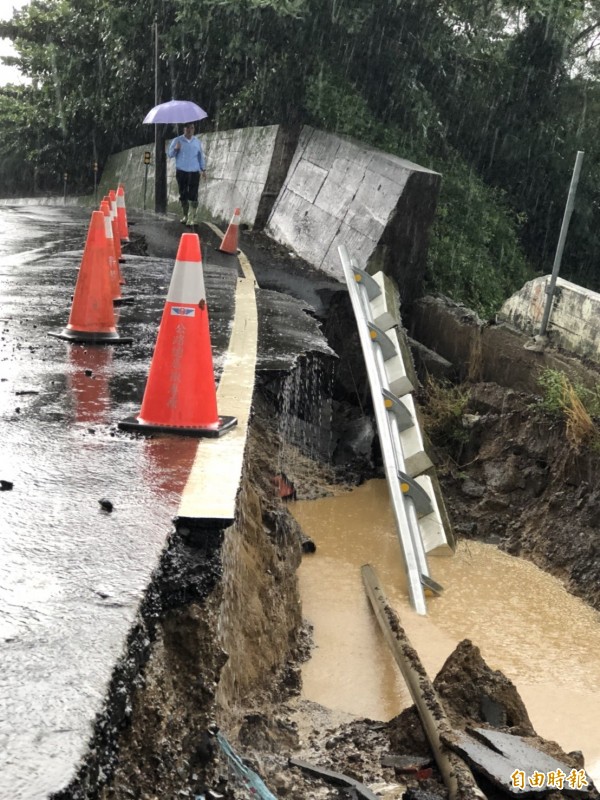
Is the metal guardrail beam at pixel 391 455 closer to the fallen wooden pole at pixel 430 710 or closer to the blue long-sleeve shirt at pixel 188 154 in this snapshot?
the fallen wooden pole at pixel 430 710

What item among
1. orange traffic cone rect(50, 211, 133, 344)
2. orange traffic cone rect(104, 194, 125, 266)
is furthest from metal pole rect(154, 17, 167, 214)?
orange traffic cone rect(50, 211, 133, 344)

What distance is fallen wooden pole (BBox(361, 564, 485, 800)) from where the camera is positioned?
4129 mm

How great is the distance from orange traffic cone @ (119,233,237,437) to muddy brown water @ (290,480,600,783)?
1997 millimetres

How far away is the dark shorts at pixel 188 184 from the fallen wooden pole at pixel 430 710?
12644 mm

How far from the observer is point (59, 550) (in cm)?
340

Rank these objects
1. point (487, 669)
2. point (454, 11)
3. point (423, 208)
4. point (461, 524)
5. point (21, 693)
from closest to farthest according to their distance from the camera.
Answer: point (21, 693) < point (487, 669) < point (461, 524) < point (423, 208) < point (454, 11)

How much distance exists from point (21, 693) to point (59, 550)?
3.19 ft

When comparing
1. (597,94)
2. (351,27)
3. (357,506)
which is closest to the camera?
(357,506)

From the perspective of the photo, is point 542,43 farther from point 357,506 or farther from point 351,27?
point 357,506

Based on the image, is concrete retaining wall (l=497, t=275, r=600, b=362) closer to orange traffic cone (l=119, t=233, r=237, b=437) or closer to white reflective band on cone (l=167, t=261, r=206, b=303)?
white reflective band on cone (l=167, t=261, r=206, b=303)

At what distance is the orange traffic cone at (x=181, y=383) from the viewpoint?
16.6ft

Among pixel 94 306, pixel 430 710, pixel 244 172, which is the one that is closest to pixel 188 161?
pixel 244 172

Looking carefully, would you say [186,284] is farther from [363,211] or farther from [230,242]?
[230,242]

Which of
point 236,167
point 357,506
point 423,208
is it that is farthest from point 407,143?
point 357,506
